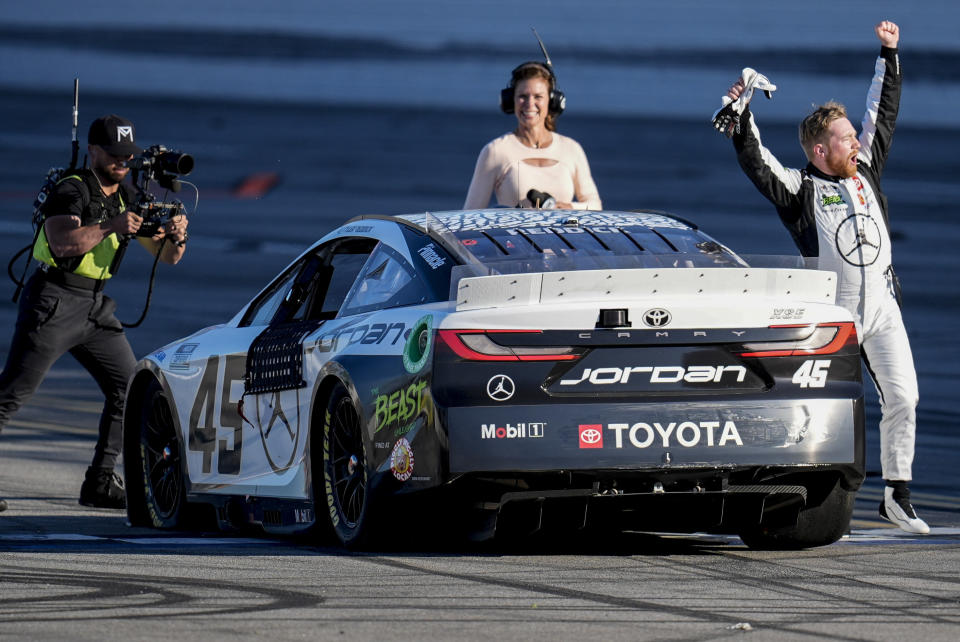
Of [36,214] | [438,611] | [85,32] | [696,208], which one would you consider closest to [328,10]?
[85,32]

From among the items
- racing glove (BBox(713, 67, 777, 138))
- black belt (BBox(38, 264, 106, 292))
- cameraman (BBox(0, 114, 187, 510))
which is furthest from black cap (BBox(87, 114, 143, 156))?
racing glove (BBox(713, 67, 777, 138))

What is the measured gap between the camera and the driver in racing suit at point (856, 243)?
26.0ft

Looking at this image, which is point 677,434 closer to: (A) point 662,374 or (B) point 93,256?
(A) point 662,374

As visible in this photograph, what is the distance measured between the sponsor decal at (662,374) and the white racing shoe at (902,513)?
160 cm

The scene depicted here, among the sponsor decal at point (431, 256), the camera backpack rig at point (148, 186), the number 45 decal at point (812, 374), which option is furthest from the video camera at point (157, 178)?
the number 45 decal at point (812, 374)

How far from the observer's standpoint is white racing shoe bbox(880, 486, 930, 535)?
7.84m

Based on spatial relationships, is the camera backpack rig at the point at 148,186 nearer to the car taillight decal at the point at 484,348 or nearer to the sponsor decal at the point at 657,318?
the car taillight decal at the point at 484,348

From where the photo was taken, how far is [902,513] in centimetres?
788

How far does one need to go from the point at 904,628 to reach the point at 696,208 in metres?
24.4

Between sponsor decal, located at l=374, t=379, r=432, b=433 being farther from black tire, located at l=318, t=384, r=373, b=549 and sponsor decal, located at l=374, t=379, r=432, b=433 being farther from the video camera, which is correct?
the video camera

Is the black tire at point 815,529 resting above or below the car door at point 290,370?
below

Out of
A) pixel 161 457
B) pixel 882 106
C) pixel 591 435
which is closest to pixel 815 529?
pixel 591 435

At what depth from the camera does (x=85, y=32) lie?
52688mm

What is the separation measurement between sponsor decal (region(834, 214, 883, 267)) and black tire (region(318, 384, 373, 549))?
2.24 meters
